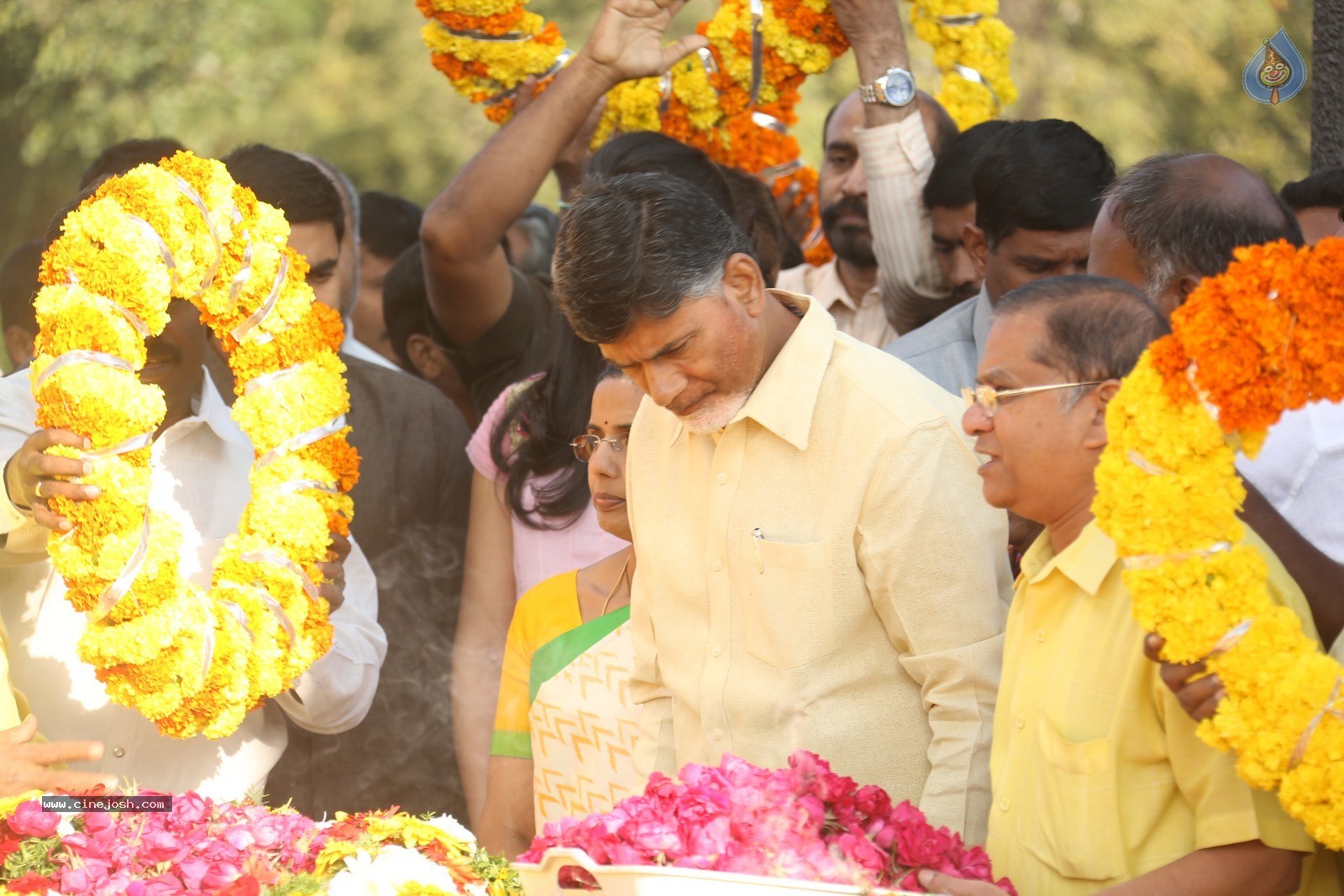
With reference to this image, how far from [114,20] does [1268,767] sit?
13.8 feet

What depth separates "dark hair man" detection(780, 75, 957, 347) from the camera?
4.13 metres

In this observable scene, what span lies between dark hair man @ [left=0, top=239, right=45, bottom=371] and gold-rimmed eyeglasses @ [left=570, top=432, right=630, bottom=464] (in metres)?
1.67

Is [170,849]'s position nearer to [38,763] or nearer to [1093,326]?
[38,763]

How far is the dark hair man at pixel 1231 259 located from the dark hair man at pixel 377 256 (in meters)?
3.41

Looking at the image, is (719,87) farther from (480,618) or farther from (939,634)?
(939,634)

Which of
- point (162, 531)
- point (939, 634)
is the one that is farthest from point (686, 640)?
point (162, 531)

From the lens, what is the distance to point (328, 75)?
249 inches

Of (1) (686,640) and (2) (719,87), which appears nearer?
(1) (686,640)

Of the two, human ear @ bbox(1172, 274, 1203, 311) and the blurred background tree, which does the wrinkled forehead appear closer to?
human ear @ bbox(1172, 274, 1203, 311)

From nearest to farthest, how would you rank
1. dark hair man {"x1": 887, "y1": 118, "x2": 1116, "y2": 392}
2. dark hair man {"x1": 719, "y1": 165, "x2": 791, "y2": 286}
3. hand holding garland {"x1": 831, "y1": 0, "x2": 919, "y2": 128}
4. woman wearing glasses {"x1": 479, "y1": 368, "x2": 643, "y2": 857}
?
woman wearing glasses {"x1": 479, "y1": 368, "x2": 643, "y2": 857}, dark hair man {"x1": 887, "y1": 118, "x2": 1116, "y2": 392}, dark hair man {"x1": 719, "y1": 165, "x2": 791, "y2": 286}, hand holding garland {"x1": 831, "y1": 0, "x2": 919, "y2": 128}

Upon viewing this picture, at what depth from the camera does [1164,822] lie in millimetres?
2117

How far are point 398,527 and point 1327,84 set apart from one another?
271 centimetres

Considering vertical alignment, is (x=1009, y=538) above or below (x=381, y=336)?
above

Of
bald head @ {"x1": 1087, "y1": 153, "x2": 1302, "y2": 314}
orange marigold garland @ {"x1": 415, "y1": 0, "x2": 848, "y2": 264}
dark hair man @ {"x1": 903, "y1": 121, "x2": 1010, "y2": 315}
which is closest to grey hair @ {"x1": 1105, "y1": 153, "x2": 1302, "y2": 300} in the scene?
bald head @ {"x1": 1087, "y1": 153, "x2": 1302, "y2": 314}
